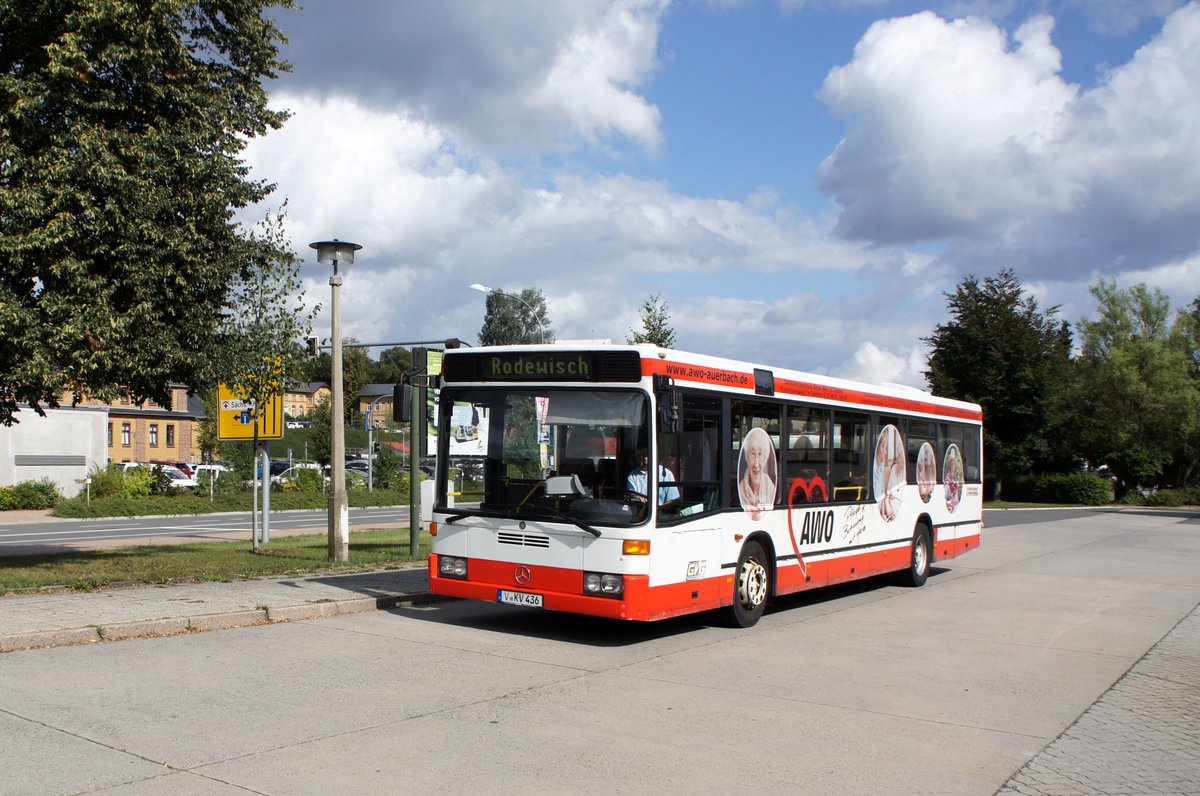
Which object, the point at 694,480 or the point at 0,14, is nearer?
the point at 694,480

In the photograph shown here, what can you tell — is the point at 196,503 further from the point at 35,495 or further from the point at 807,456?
the point at 807,456

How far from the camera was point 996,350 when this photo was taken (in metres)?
56.8

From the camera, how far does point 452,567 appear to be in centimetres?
1116

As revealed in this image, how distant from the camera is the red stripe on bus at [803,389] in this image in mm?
10500

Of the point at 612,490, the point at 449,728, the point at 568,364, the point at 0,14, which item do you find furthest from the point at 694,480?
the point at 0,14

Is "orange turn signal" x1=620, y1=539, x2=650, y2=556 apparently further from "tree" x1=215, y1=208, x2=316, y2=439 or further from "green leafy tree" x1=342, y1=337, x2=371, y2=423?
"green leafy tree" x1=342, y1=337, x2=371, y2=423

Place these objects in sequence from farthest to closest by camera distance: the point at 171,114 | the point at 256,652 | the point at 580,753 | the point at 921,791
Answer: the point at 171,114
the point at 256,652
the point at 580,753
the point at 921,791

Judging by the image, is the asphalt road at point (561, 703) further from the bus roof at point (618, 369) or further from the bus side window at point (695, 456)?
the bus roof at point (618, 369)

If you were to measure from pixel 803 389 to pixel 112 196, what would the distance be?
346 inches

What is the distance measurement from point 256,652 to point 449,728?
3.29m

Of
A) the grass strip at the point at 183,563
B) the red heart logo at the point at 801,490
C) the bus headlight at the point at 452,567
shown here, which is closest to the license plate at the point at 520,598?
the bus headlight at the point at 452,567

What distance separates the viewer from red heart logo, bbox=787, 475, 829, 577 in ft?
41.0

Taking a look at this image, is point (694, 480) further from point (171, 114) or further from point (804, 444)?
point (171, 114)

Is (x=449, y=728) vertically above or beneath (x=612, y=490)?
beneath
